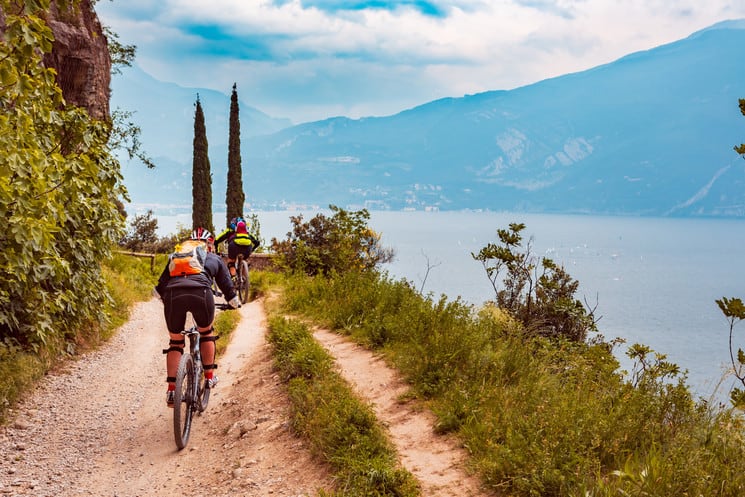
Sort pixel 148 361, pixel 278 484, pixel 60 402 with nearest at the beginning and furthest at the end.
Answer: pixel 278 484
pixel 60 402
pixel 148 361

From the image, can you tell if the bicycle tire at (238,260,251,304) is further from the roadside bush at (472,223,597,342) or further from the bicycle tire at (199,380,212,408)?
the bicycle tire at (199,380,212,408)

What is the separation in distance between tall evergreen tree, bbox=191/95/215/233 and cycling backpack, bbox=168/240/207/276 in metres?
32.8

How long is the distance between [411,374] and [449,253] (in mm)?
192248

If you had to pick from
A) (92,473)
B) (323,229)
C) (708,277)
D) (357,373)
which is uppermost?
(323,229)

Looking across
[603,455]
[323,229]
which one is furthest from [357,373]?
[323,229]

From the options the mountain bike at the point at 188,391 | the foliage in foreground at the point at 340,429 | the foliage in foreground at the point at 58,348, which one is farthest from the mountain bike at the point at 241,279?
the mountain bike at the point at 188,391

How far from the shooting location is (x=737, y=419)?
20.4 ft

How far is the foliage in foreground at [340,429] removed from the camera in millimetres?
5094

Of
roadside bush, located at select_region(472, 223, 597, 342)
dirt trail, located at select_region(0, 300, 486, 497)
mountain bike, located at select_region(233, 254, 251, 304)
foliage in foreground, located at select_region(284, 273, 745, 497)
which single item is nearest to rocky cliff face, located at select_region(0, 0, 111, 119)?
mountain bike, located at select_region(233, 254, 251, 304)

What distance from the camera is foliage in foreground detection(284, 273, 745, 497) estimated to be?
4676 mm

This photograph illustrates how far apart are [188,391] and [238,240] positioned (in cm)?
888

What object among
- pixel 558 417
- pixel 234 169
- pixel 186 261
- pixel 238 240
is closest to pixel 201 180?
pixel 234 169

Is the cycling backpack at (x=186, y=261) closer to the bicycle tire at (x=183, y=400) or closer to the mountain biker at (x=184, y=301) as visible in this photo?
the mountain biker at (x=184, y=301)

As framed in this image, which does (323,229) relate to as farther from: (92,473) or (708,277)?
(708,277)
